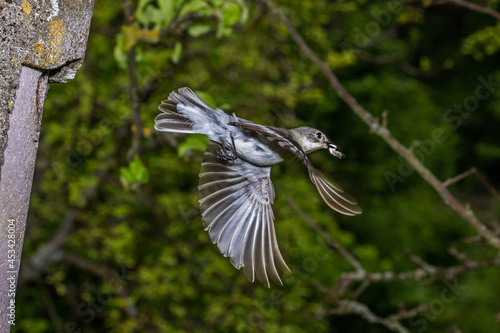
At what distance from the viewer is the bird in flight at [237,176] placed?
190 cm

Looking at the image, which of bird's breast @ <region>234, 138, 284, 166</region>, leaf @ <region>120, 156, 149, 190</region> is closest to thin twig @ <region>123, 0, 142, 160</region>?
leaf @ <region>120, 156, 149, 190</region>

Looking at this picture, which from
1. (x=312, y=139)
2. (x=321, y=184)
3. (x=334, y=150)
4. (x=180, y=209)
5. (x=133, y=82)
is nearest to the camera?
(x=321, y=184)

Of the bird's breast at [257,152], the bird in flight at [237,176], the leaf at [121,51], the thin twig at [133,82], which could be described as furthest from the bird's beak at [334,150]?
the leaf at [121,51]

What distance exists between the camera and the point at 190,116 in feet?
6.77

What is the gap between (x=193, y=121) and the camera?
2.06m

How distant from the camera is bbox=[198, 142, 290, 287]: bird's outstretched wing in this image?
1.91m

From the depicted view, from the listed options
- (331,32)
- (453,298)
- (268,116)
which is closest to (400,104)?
(331,32)

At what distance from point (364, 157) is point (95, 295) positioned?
3766 millimetres

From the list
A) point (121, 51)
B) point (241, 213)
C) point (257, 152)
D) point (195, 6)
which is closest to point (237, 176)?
point (241, 213)

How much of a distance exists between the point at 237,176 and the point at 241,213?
150 mm

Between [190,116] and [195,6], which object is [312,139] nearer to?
[190,116]

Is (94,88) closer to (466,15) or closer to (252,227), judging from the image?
(252,227)

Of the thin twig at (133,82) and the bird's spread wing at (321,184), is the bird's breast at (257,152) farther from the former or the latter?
the thin twig at (133,82)

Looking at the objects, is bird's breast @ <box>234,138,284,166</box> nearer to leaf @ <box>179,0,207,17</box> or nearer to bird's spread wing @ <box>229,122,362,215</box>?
bird's spread wing @ <box>229,122,362,215</box>
